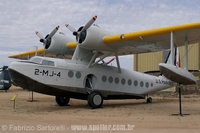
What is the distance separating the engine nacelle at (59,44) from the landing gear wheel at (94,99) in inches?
173

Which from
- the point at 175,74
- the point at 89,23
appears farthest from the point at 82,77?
the point at 175,74

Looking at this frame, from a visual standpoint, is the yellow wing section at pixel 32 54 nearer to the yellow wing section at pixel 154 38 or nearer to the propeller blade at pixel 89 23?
the propeller blade at pixel 89 23

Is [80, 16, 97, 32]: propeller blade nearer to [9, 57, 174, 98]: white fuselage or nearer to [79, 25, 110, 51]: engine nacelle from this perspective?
[79, 25, 110, 51]: engine nacelle

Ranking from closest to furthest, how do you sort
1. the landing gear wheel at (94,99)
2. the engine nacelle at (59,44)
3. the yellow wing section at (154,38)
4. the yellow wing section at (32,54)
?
the yellow wing section at (154,38), the landing gear wheel at (94,99), the engine nacelle at (59,44), the yellow wing section at (32,54)

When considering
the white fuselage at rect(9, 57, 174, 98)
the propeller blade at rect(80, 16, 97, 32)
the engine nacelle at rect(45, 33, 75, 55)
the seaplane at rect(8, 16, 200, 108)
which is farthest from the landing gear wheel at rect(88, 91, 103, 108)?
the engine nacelle at rect(45, 33, 75, 55)

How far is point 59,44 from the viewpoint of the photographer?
1623 cm

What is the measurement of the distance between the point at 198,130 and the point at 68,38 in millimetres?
11284

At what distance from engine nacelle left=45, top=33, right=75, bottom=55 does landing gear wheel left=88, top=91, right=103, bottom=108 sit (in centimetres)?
438

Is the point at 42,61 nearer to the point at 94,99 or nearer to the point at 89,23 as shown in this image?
the point at 89,23

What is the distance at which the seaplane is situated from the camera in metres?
11.8

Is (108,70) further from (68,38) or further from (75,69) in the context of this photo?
(68,38)

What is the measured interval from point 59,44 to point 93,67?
3.19 metres

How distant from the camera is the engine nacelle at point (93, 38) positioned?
13.1m

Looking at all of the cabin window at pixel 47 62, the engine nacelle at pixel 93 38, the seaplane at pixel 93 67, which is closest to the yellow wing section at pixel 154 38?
the seaplane at pixel 93 67
